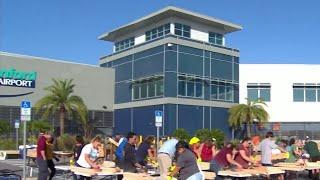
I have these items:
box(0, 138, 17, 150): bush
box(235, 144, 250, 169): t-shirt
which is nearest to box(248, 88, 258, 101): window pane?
box(0, 138, 17, 150): bush

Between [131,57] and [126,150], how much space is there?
40.0m

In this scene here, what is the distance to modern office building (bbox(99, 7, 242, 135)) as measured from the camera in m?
47.9

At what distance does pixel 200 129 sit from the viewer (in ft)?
159

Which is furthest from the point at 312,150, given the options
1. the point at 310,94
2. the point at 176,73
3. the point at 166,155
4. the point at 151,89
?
the point at 310,94

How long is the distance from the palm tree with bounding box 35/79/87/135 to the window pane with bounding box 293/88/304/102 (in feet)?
76.8

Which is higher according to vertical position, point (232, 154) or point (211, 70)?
point (211, 70)

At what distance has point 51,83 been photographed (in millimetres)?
51156

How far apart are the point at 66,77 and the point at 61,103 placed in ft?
20.6

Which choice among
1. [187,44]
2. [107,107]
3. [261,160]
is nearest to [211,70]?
[187,44]

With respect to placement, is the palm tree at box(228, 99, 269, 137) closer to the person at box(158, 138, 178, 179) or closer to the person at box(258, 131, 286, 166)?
the person at box(258, 131, 286, 166)

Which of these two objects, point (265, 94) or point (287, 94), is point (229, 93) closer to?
point (265, 94)

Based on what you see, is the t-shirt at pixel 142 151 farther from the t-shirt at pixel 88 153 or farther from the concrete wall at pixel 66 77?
the concrete wall at pixel 66 77

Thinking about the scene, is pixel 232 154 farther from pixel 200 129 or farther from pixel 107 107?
pixel 107 107

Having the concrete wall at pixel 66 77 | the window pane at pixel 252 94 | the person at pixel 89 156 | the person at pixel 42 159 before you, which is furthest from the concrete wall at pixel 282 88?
the person at pixel 89 156
